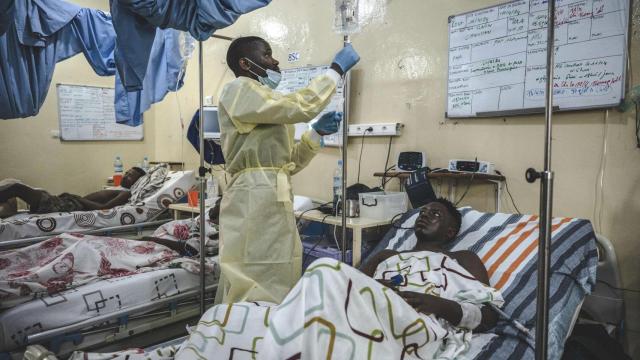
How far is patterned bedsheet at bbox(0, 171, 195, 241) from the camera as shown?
2.99m

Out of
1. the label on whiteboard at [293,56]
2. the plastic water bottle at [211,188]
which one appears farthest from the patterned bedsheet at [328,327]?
the label on whiteboard at [293,56]

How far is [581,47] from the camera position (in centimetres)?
196

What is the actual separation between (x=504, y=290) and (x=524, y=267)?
0.45ft

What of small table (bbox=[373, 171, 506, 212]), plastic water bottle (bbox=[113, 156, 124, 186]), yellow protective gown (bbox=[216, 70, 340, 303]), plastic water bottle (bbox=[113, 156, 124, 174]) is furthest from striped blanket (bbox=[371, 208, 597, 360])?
plastic water bottle (bbox=[113, 156, 124, 174])

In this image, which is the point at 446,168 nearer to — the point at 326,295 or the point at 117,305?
the point at 326,295

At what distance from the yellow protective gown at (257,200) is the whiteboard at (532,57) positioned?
1.04 m

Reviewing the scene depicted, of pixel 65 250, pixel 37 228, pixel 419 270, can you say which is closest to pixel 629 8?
pixel 419 270

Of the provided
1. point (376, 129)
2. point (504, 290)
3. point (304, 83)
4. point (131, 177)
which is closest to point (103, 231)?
point (131, 177)

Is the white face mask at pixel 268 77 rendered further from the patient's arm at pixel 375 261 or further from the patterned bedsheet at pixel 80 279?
the patterned bedsheet at pixel 80 279

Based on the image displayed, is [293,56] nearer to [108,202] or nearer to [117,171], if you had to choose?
[108,202]

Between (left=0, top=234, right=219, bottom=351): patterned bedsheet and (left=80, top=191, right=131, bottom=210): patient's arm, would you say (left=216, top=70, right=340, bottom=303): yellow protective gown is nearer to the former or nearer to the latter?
(left=0, top=234, right=219, bottom=351): patterned bedsheet

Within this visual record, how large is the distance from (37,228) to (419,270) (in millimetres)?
2809

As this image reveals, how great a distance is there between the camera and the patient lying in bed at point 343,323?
3.63 ft

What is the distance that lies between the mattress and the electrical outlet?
4.69 ft
